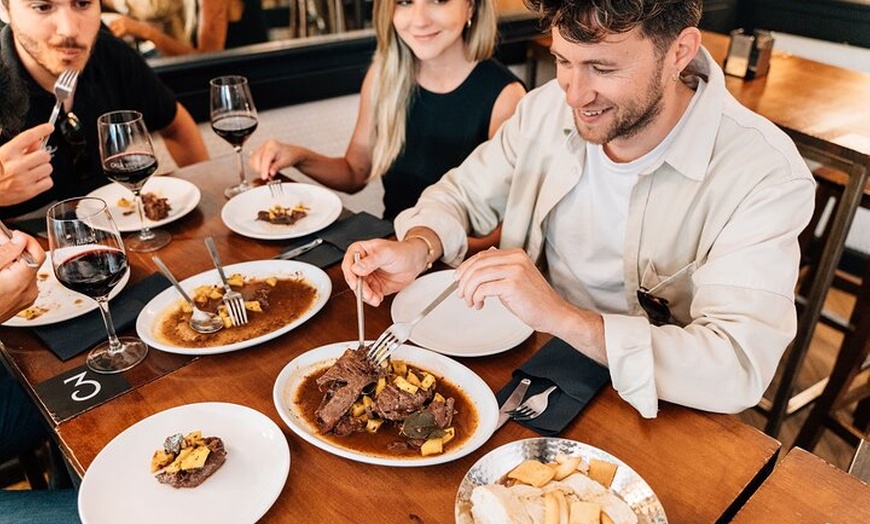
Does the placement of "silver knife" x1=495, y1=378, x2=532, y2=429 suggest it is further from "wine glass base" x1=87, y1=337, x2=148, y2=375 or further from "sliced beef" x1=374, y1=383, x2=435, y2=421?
"wine glass base" x1=87, y1=337, x2=148, y2=375

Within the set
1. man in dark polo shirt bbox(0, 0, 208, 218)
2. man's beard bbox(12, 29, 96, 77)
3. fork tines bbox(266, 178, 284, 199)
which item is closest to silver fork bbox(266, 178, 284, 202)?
fork tines bbox(266, 178, 284, 199)

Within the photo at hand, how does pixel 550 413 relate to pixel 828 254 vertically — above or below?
above

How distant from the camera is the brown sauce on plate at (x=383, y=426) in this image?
1061 millimetres

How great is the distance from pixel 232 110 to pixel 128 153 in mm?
372

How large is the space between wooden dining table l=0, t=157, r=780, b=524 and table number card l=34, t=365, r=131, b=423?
0.5 inches

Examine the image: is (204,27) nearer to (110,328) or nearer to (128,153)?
(128,153)

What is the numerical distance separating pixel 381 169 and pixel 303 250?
31.0 inches

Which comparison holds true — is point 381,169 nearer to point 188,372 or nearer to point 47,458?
point 188,372

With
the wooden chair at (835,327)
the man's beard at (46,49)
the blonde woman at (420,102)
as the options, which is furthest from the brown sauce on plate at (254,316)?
the wooden chair at (835,327)

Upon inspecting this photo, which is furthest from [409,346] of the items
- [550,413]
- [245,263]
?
[245,263]

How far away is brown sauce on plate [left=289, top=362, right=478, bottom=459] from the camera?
41.8 inches

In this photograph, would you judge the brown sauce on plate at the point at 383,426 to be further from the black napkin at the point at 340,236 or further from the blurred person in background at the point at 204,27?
the blurred person in background at the point at 204,27

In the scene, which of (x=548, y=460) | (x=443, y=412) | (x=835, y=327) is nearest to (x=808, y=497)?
(x=548, y=460)

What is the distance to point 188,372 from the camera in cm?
125
